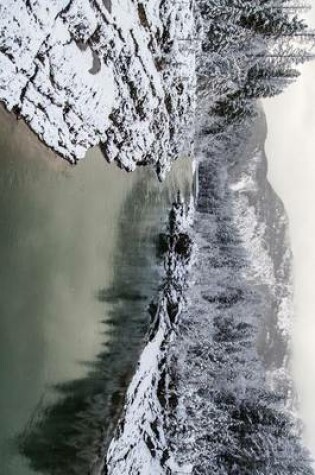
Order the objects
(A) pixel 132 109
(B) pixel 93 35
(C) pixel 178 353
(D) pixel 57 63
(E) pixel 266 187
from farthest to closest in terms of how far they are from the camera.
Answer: (E) pixel 266 187, (C) pixel 178 353, (A) pixel 132 109, (B) pixel 93 35, (D) pixel 57 63

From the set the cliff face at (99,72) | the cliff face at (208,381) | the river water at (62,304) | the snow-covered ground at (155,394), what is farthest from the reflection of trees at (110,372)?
the cliff face at (99,72)

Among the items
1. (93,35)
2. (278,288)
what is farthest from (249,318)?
(278,288)

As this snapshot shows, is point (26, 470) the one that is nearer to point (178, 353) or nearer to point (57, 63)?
point (57, 63)

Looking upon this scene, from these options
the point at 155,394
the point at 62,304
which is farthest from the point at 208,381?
Result: the point at 62,304

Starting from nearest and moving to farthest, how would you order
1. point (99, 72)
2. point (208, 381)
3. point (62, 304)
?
point (62, 304) < point (99, 72) < point (208, 381)

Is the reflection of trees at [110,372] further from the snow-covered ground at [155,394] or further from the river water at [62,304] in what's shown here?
the snow-covered ground at [155,394]

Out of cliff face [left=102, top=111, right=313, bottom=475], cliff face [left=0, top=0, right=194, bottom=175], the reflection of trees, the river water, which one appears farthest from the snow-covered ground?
cliff face [left=0, top=0, right=194, bottom=175]

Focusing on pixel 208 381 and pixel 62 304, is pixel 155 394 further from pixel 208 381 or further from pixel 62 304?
pixel 208 381
